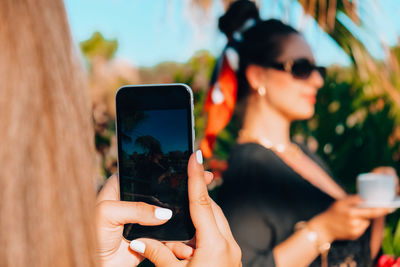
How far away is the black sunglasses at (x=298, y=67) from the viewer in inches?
55.4

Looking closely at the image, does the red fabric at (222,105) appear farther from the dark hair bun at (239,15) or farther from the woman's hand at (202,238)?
the woman's hand at (202,238)

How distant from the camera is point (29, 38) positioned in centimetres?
37

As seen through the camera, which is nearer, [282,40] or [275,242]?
[275,242]

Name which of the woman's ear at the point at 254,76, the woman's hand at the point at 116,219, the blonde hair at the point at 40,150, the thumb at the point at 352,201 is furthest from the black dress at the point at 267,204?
the blonde hair at the point at 40,150

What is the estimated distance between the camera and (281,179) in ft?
4.42

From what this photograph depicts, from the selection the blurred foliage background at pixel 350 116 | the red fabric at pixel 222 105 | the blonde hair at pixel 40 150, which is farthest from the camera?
the blurred foliage background at pixel 350 116

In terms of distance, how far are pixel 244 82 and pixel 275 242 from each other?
0.63 m

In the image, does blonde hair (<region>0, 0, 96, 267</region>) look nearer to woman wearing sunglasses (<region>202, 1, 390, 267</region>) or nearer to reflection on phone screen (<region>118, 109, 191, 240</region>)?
reflection on phone screen (<region>118, 109, 191, 240</region>)

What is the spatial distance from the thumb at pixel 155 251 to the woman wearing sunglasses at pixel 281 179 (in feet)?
2.04

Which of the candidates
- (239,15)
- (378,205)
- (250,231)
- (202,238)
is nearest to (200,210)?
(202,238)

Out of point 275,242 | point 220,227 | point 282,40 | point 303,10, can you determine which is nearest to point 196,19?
point 303,10

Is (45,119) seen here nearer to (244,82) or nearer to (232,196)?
(232,196)

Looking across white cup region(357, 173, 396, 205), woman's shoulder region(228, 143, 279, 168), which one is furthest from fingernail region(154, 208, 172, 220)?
white cup region(357, 173, 396, 205)

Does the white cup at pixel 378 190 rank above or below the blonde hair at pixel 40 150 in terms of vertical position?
below
